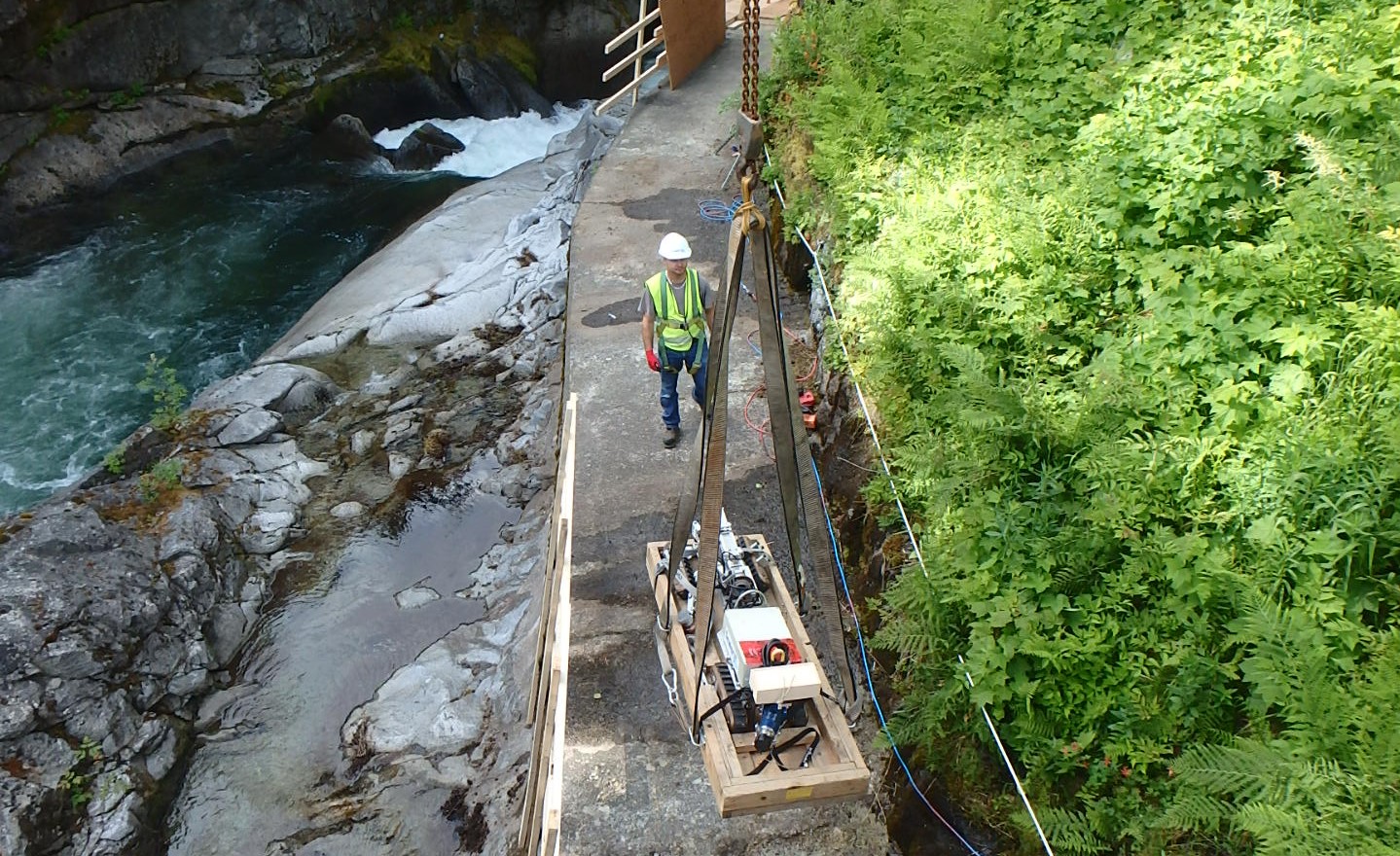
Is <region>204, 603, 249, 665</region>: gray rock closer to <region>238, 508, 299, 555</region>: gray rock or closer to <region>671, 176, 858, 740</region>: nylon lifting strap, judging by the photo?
<region>238, 508, 299, 555</region>: gray rock

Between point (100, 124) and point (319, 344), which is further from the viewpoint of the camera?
point (100, 124)

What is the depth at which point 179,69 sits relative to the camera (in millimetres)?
19469

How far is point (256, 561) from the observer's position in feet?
31.0

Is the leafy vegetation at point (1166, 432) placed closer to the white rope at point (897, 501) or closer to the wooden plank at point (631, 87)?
the white rope at point (897, 501)

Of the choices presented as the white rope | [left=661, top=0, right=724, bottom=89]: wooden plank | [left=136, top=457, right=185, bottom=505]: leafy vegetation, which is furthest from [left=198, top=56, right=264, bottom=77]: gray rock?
the white rope

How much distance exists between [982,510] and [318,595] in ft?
22.8

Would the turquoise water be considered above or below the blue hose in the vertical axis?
below

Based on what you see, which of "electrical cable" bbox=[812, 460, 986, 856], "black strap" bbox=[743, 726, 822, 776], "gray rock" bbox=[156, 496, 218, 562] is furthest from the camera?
"gray rock" bbox=[156, 496, 218, 562]

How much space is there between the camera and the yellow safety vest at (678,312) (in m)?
7.01

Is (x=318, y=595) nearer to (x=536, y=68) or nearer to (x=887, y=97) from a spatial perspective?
(x=887, y=97)

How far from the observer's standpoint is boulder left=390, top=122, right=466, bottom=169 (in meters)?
20.4

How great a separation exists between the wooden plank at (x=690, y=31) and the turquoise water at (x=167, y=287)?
6.05 metres

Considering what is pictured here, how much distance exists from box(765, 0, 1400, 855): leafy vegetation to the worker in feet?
3.95

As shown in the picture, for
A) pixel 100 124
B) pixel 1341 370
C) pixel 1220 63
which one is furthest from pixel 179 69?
pixel 1341 370
